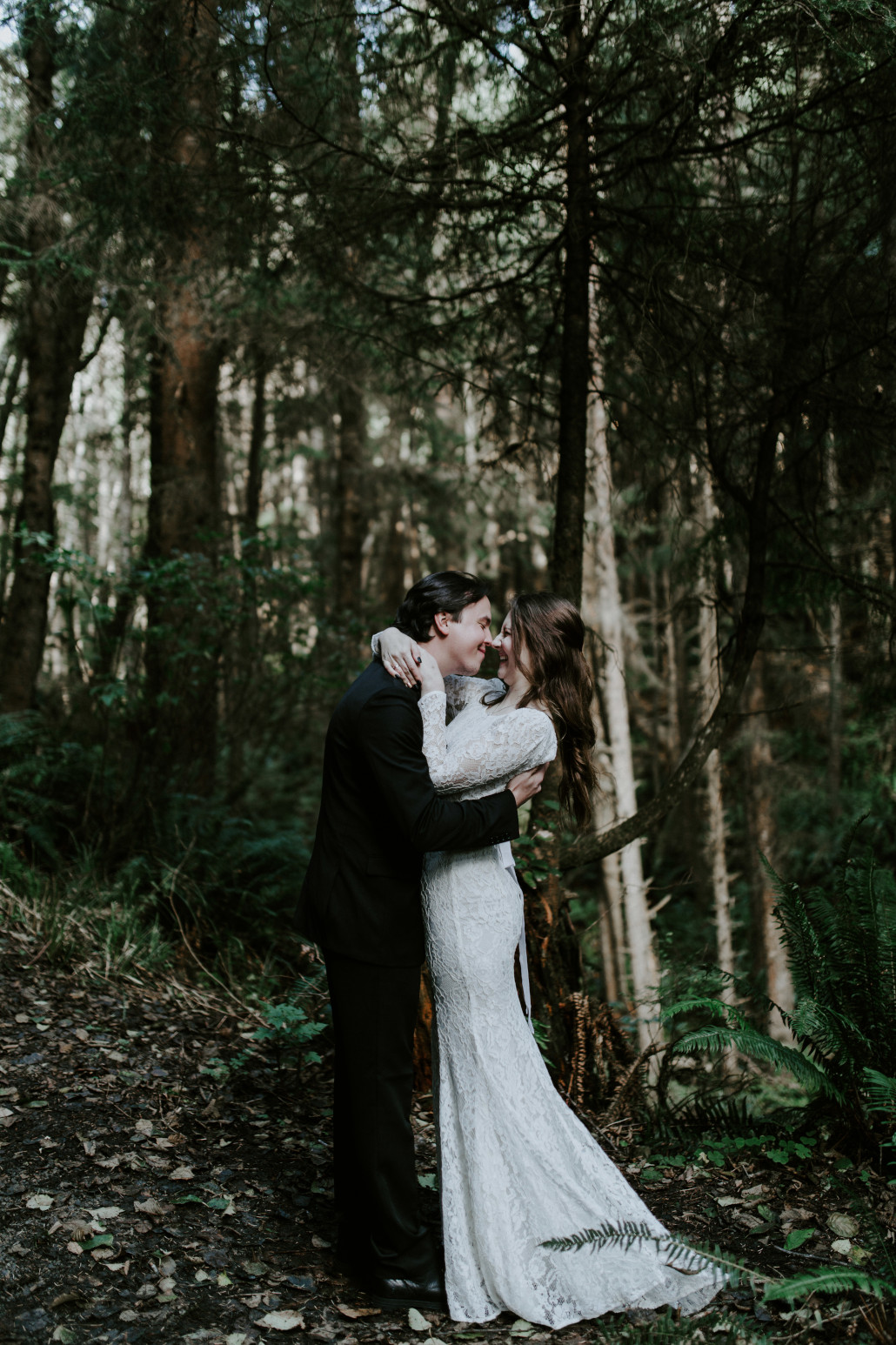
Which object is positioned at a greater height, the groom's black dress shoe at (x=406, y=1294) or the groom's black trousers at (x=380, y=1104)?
the groom's black trousers at (x=380, y=1104)

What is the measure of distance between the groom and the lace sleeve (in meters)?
0.06

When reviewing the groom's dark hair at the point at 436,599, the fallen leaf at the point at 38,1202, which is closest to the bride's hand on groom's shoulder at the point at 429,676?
the groom's dark hair at the point at 436,599

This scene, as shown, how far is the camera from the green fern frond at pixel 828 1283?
8.41ft

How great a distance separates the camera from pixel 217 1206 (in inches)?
138

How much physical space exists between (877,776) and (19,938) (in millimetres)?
11537

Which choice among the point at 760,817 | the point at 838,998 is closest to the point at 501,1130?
the point at 838,998

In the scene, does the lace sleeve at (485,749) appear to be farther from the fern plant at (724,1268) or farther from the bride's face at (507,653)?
the fern plant at (724,1268)

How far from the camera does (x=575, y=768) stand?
3.49 metres

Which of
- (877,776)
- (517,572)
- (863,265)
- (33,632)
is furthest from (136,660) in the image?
(517,572)

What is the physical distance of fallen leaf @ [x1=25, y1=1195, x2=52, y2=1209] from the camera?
3.29 m

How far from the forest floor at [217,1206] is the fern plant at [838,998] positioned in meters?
0.36

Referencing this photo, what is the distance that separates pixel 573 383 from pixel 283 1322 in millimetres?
4359

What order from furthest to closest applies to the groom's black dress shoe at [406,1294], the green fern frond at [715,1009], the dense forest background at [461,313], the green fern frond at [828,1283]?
the dense forest background at [461,313] → the green fern frond at [715,1009] → the groom's black dress shoe at [406,1294] → the green fern frond at [828,1283]

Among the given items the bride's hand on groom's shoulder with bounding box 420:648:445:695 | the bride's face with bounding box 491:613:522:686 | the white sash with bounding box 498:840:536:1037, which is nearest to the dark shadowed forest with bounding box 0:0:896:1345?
the white sash with bounding box 498:840:536:1037
